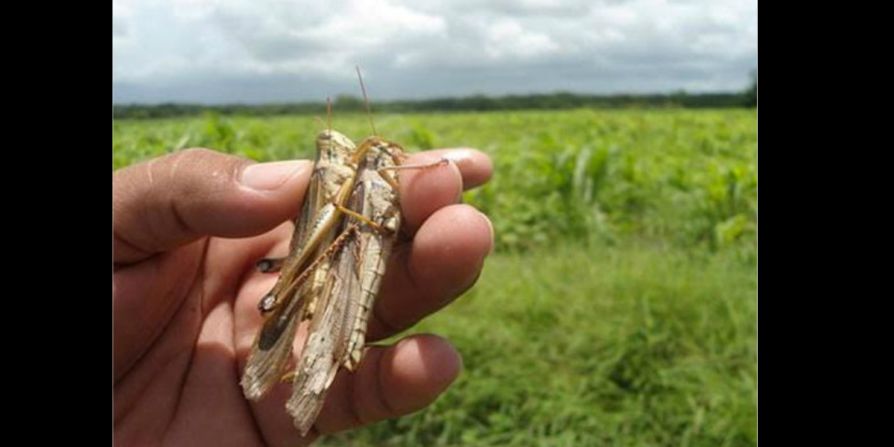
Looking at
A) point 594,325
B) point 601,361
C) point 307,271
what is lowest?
point 601,361

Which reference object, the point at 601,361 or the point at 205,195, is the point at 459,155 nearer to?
the point at 205,195

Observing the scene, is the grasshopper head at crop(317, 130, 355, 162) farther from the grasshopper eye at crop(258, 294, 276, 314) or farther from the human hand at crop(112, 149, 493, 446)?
the grasshopper eye at crop(258, 294, 276, 314)

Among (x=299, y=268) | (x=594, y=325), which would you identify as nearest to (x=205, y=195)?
(x=299, y=268)

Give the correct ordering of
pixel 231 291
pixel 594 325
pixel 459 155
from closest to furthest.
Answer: pixel 459 155, pixel 231 291, pixel 594 325

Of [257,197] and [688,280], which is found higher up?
[257,197]

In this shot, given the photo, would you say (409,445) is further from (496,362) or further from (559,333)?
(559,333)

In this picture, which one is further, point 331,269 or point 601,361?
point 601,361

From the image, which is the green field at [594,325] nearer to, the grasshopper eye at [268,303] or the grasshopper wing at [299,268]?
the grasshopper wing at [299,268]

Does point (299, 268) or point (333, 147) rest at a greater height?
point (333, 147)
